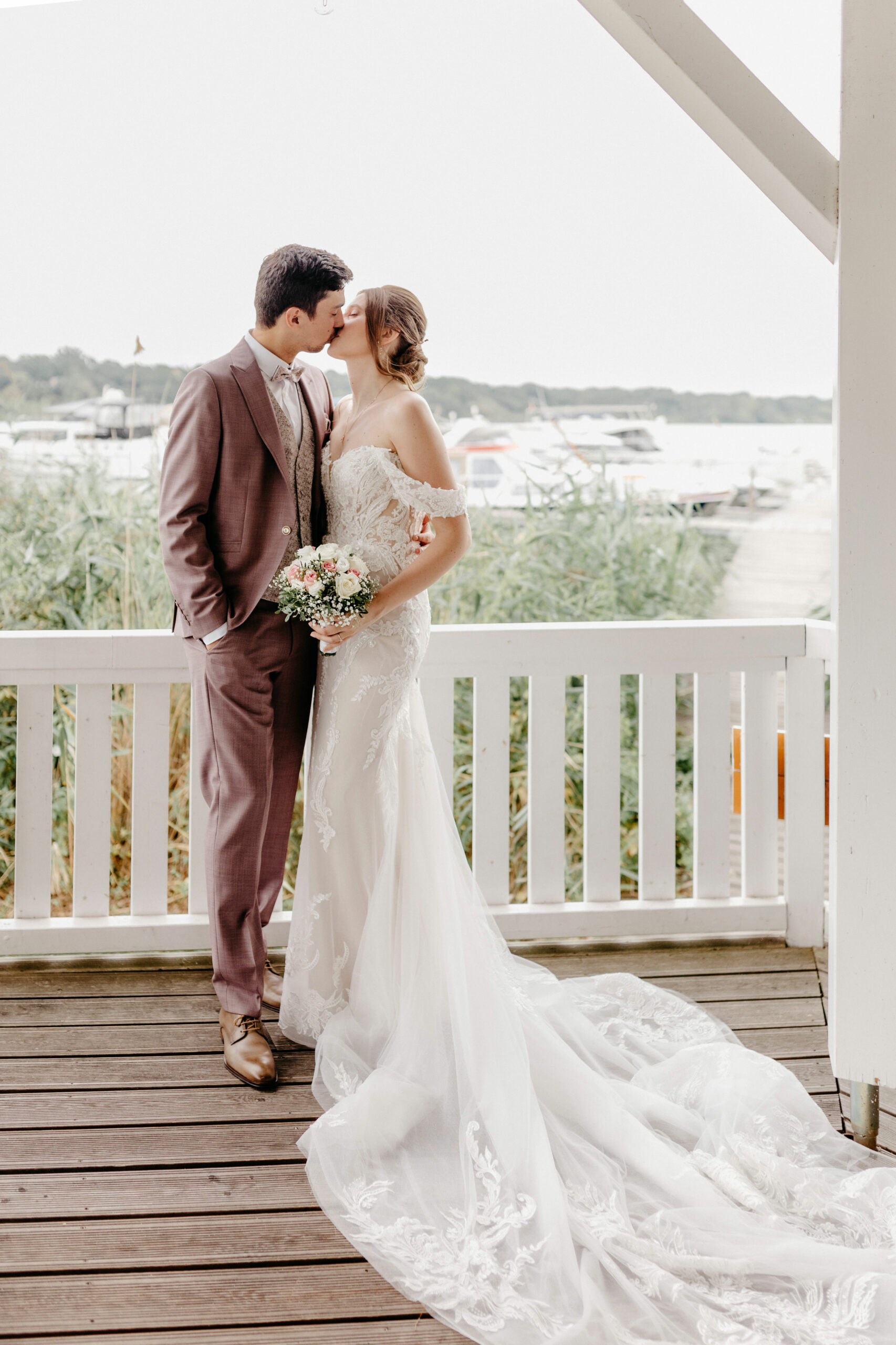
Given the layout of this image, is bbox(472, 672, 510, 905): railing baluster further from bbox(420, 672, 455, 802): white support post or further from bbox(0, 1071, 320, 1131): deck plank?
bbox(0, 1071, 320, 1131): deck plank

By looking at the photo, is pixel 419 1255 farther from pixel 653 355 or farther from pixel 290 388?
pixel 653 355

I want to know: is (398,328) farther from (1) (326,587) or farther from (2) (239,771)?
(2) (239,771)

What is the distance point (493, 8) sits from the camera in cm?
490

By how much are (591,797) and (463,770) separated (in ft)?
2.81

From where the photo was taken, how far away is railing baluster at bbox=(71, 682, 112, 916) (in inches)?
124

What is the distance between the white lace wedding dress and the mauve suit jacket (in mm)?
195

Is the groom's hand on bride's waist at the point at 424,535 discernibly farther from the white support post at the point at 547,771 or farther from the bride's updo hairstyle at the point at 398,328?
the white support post at the point at 547,771

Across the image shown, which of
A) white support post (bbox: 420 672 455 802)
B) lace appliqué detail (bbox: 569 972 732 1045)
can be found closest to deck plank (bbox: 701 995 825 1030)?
lace appliqué detail (bbox: 569 972 732 1045)

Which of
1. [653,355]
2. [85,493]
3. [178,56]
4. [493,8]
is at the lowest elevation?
[85,493]

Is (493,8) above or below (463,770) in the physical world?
above

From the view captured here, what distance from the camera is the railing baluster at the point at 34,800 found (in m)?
3.12

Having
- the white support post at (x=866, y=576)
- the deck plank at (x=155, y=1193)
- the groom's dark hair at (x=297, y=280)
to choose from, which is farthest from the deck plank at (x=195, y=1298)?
the groom's dark hair at (x=297, y=280)

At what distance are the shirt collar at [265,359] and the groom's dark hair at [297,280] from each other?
6 cm

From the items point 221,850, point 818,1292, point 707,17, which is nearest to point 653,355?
point 707,17
